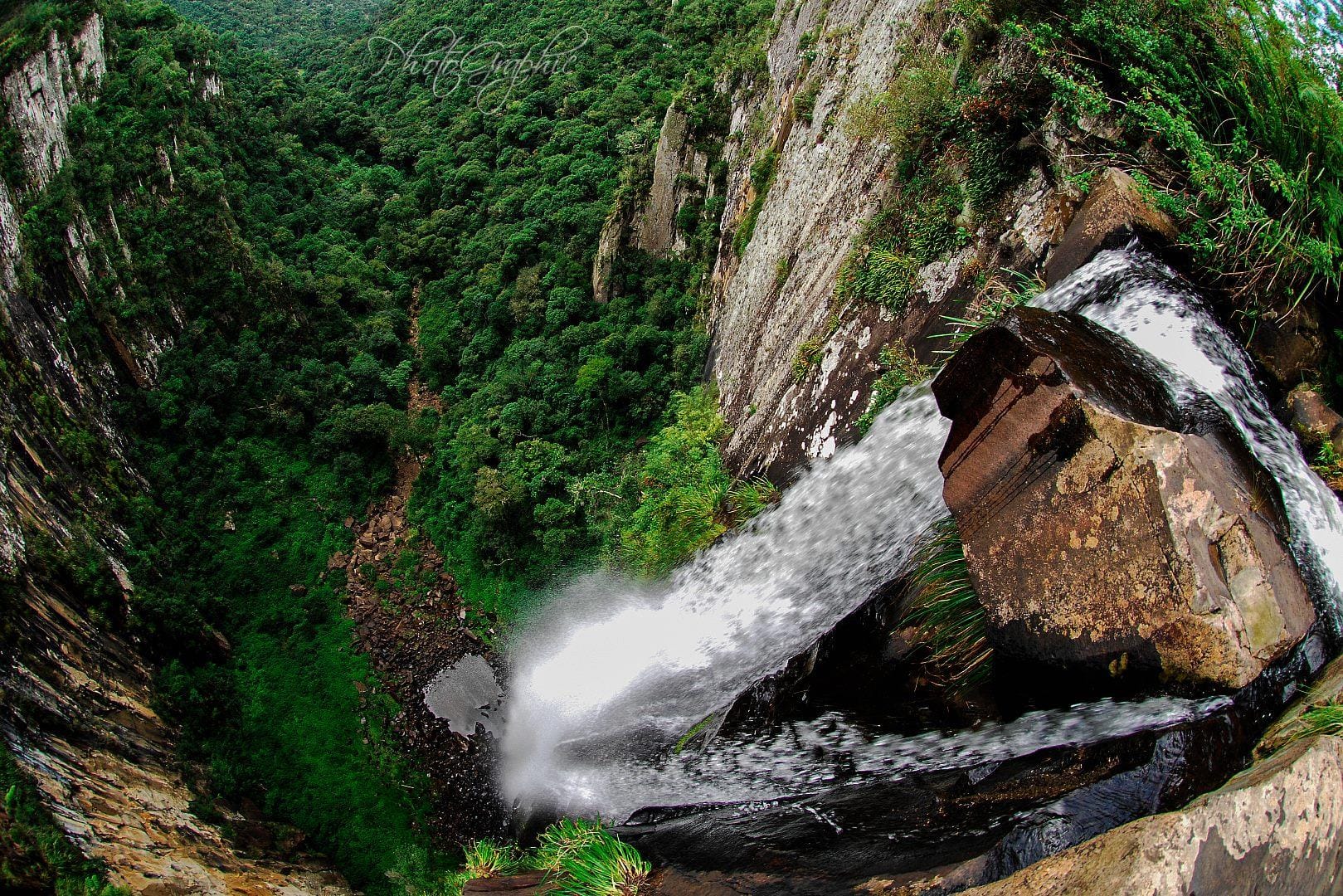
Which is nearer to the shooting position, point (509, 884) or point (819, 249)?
point (509, 884)

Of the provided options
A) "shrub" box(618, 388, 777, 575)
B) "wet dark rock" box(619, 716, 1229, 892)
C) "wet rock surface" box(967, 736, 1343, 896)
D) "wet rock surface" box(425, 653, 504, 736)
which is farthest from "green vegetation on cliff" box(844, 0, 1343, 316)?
"wet rock surface" box(425, 653, 504, 736)

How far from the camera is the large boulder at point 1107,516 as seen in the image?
9.87ft

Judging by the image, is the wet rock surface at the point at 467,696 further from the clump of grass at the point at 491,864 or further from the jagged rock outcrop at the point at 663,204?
the jagged rock outcrop at the point at 663,204

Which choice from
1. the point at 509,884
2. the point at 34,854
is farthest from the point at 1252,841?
the point at 34,854

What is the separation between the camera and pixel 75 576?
13.4m

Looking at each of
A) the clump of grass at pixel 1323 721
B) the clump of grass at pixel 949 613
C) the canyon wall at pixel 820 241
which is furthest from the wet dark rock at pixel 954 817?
the canyon wall at pixel 820 241

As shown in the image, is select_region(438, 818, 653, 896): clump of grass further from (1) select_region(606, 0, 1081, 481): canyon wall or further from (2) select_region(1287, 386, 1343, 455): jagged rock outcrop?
(2) select_region(1287, 386, 1343, 455): jagged rock outcrop

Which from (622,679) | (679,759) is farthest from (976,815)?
(622,679)

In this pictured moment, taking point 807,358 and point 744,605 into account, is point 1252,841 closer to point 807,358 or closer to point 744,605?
point 744,605

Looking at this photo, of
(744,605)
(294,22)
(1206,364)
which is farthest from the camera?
(294,22)

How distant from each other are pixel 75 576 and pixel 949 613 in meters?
16.0

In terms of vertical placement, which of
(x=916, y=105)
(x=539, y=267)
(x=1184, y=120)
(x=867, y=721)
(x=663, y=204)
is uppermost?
(x=539, y=267)

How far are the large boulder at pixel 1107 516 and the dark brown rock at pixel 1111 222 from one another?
1.22 metres

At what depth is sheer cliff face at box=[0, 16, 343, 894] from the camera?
9.95 metres
